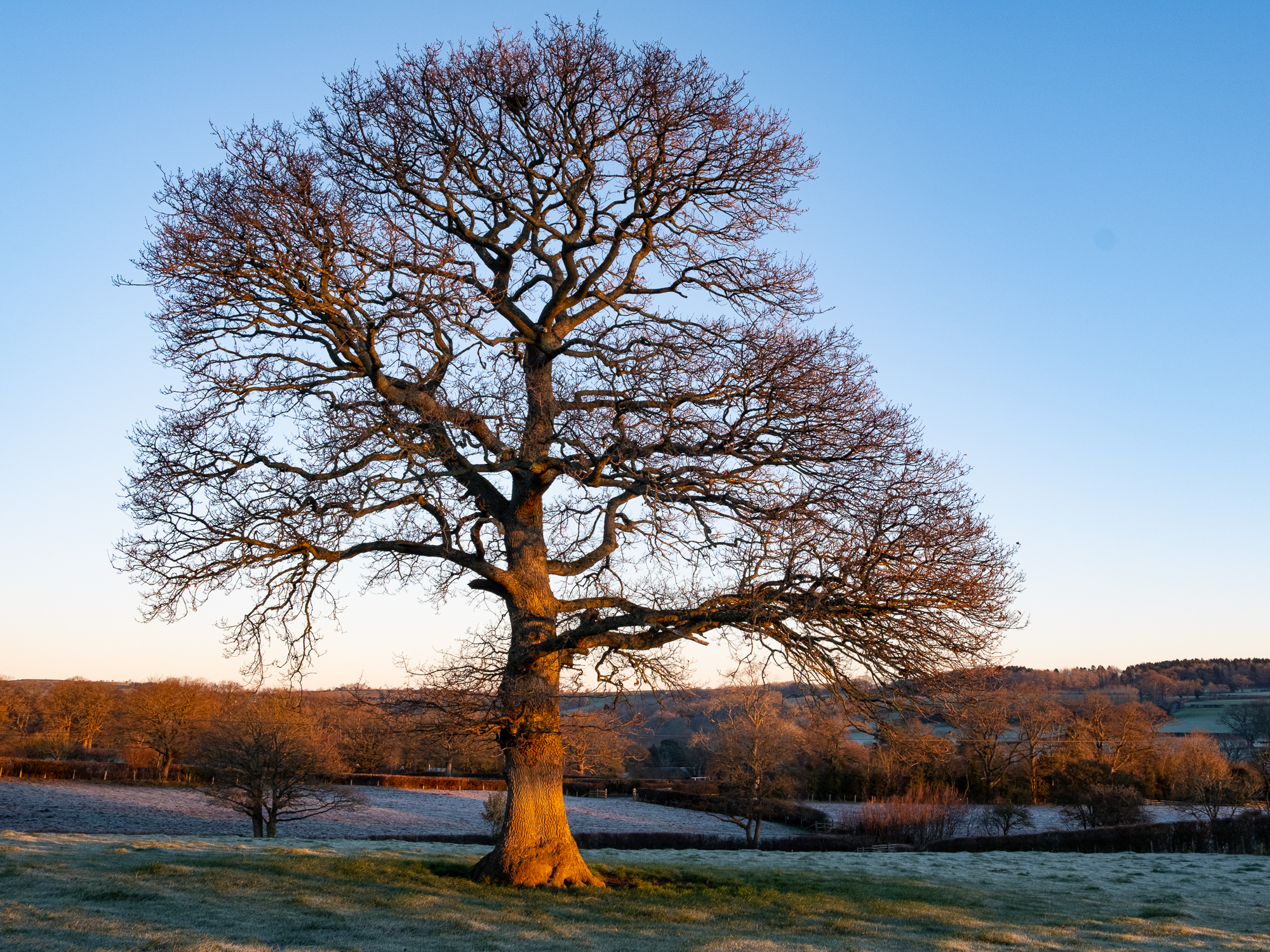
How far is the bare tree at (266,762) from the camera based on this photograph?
3117cm

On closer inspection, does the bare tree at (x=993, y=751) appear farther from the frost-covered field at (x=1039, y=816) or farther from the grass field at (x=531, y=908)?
the grass field at (x=531, y=908)

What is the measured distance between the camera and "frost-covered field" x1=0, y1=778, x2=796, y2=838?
125ft

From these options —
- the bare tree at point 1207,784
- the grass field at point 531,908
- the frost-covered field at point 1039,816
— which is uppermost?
the grass field at point 531,908

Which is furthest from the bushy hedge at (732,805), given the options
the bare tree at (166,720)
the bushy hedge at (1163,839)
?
the bare tree at (166,720)

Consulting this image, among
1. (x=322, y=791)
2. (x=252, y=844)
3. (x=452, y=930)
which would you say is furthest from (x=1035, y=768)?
(x=452, y=930)

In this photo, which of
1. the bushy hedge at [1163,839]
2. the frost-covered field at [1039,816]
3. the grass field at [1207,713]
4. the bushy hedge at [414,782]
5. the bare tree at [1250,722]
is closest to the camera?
the bushy hedge at [1163,839]

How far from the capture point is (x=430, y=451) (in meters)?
11.2

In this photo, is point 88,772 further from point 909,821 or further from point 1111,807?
point 1111,807

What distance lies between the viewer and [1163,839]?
27.5 metres

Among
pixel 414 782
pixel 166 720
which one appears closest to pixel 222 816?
pixel 414 782

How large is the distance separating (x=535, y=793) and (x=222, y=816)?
37.4 m

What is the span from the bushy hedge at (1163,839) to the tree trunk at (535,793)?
735 inches

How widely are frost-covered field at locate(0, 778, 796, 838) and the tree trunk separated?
23.4 m

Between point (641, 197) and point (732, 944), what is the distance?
31.1 feet
